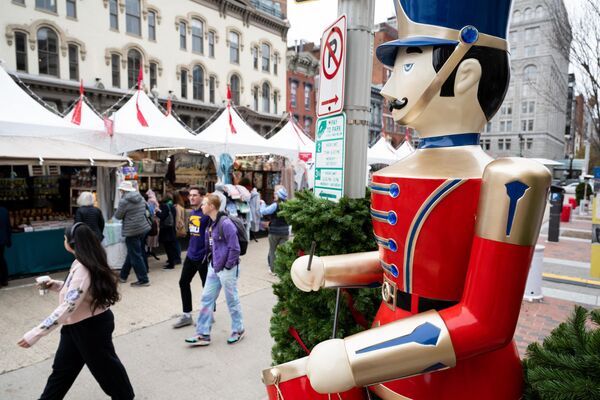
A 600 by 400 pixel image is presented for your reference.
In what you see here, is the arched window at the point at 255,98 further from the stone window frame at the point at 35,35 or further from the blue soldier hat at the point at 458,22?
the blue soldier hat at the point at 458,22

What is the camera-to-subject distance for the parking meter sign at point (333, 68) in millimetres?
2264

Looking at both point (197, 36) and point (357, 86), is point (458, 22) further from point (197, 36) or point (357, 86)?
point (197, 36)

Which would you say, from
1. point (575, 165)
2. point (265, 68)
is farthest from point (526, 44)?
point (265, 68)

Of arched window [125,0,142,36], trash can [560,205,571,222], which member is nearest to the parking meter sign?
trash can [560,205,571,222]

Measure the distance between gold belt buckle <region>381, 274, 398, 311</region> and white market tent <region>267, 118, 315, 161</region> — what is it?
10.8 meters

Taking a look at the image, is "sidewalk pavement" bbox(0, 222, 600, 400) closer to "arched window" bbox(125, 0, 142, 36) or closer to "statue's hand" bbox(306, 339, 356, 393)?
"statue's hand" bbox(306, 339, 356, 393)

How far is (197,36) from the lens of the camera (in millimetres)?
24891

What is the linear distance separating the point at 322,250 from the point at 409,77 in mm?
1001

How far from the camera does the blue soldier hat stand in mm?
1466

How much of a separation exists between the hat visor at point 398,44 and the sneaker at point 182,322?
4743 mm

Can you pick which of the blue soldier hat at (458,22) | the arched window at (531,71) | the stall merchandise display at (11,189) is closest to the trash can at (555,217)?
the blue soldier hat at (458,22)

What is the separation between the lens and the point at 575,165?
213 feet

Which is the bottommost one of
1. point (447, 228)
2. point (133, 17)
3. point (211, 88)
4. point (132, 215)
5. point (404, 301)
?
point (132, 215)

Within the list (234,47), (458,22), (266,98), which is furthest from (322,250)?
(266,98)
